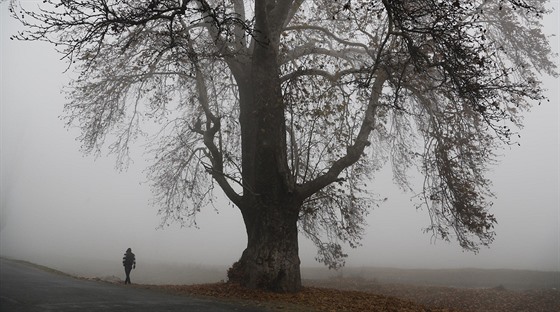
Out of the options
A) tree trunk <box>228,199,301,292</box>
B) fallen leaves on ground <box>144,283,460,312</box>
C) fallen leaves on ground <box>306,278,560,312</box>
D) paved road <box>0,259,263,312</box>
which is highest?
tree trunk <box>228,199,301,292</box>

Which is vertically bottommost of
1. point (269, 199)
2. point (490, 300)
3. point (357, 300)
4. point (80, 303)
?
point (490, 300)

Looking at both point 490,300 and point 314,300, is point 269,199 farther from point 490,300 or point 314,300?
point 490,300

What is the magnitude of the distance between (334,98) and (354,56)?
16.1 ft

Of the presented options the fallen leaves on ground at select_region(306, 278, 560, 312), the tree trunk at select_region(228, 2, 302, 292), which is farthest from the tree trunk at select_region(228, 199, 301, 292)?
the fallen leaves on ground at select_region(306, 278, 560, 312)

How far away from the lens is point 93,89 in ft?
47.7

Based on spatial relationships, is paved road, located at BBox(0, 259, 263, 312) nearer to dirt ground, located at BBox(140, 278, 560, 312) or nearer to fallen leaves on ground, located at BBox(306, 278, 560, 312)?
dirt ground, located at BBox(140, 278, 560, 312)

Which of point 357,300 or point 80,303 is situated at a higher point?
point 80,303

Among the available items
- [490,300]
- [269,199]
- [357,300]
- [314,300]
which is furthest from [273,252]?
[490,300]

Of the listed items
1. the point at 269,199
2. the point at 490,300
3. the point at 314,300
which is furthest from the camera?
the point at 490,300

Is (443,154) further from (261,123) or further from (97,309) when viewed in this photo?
(97,309)

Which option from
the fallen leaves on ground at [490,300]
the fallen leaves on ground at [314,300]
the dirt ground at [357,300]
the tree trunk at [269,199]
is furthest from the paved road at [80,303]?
the fallen leaves on ground at [490,300]

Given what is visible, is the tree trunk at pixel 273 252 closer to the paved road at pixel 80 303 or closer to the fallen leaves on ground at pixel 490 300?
the paved road at pixel 80 303

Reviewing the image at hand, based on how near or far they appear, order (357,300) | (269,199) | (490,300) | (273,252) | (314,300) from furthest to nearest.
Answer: (490,300)
(269,199)
(273,252)
(357,300)
(314,300)

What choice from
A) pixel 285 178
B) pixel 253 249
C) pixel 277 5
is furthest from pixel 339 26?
pixel 253 249
